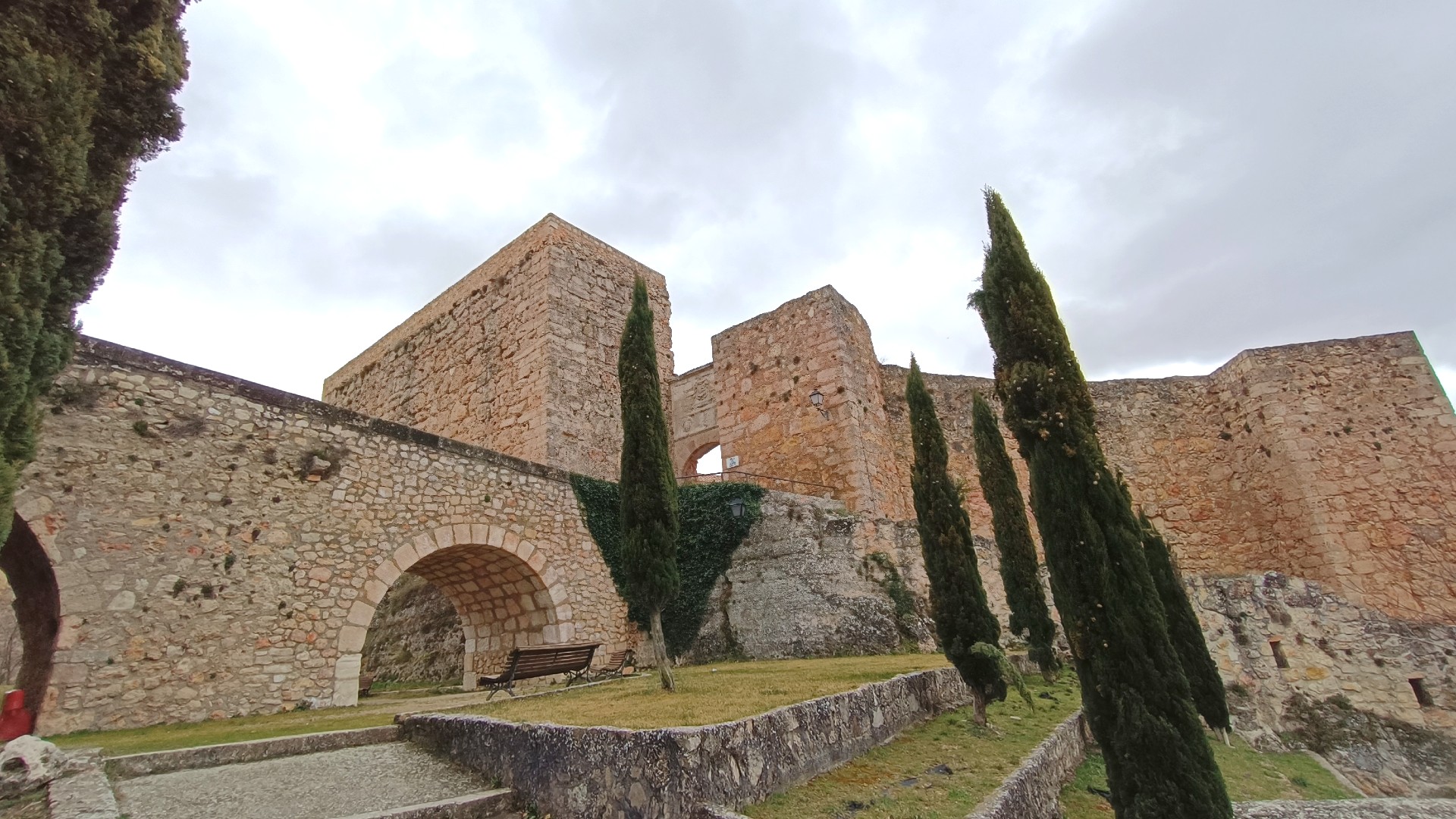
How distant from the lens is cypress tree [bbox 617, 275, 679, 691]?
8367 mm

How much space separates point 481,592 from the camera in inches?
506

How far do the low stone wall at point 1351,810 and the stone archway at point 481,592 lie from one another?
9.58m

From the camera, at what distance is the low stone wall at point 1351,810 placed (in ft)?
18.2

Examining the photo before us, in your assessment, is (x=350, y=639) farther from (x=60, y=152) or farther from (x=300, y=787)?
(x=60, y=152)

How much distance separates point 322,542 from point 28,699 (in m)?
3.09

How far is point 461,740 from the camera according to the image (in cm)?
585

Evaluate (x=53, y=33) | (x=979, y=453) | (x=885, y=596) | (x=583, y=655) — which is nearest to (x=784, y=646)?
(x=885, y=596)

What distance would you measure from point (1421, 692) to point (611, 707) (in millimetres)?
13278

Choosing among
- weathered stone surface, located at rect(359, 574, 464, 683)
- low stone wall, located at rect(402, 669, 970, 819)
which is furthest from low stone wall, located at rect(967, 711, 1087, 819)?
weathered stone surface, located at rect(359, 574, 464, 683)

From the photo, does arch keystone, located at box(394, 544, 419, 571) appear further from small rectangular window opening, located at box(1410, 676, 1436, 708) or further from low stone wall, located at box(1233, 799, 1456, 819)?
small rectangular window opening, located at box(1410, 676, 1436, 708)

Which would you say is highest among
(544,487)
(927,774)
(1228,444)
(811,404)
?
(811,404)

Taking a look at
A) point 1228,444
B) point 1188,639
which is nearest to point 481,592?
point 1188,639

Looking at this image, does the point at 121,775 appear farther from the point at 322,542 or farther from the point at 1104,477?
the point at 1104,477

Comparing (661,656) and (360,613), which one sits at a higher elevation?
(360,613)
